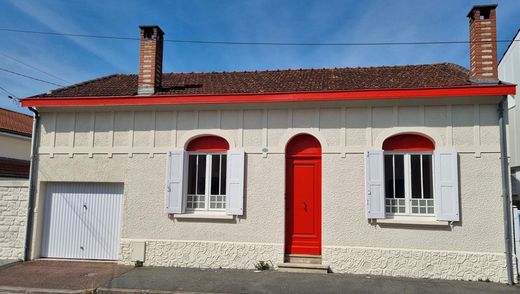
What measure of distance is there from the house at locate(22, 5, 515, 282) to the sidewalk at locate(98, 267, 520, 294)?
399mm

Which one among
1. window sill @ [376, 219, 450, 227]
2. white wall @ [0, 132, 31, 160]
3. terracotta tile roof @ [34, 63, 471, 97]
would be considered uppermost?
terracotta tile roof @ [34, 63, 471, 97]

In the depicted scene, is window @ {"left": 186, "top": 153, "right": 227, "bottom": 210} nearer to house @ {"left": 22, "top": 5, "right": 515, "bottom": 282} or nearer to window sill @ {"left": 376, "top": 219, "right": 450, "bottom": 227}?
house @ {"left": 22, "top": 5, "right": 515, "bottom": 282}

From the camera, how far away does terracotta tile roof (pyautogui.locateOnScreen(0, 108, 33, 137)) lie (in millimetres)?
15359

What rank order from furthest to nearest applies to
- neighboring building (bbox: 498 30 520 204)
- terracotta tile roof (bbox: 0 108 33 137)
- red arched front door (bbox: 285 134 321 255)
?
terracotta tile roof (bbox: 0 108 33 137) < neighboring building (bbox: 498 30 520 204) < red arched front door (bbox: 285 134 321 255)

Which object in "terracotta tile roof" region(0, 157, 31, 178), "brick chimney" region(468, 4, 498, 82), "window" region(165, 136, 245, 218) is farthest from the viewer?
"terracotta tile roof" region(0, 157, 31, 178)

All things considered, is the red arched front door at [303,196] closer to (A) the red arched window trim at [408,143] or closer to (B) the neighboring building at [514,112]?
(A) the red arched window trim at [408,143]

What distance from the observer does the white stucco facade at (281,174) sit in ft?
25.6

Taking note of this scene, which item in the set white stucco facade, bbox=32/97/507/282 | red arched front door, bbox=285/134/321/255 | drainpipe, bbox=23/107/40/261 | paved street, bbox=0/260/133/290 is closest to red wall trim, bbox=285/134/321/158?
red arched front door, bbox=285/134/321/255

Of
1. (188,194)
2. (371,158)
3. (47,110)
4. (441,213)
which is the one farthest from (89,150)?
(441,213)

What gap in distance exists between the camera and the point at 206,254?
8.61 metres

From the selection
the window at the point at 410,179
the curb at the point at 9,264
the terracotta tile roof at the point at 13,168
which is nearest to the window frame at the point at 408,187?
the window at the point at 410,179

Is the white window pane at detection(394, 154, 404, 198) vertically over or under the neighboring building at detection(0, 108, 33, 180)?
under

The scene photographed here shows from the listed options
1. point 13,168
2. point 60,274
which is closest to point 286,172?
point 60,274

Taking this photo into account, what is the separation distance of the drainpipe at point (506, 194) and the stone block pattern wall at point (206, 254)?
447 centimetres
